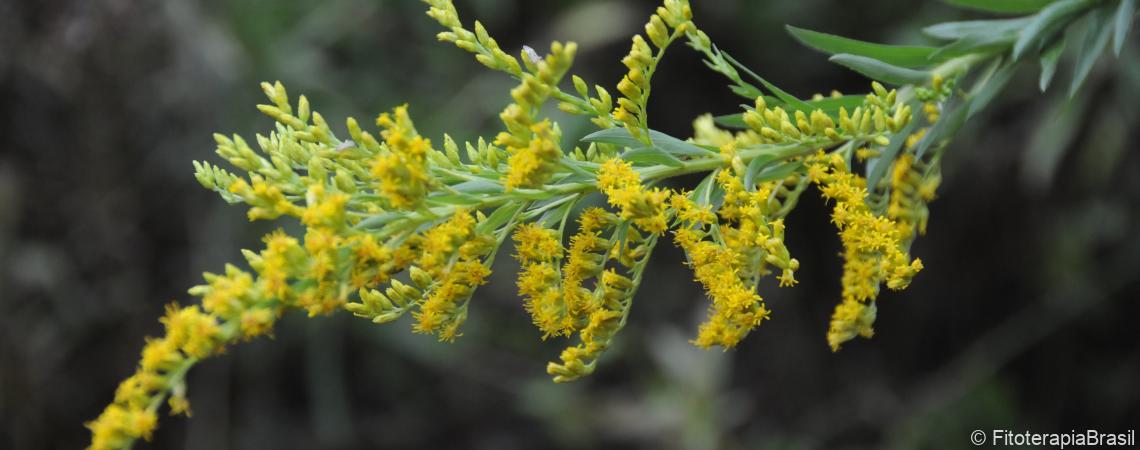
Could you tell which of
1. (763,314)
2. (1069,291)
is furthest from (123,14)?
(1069,291)

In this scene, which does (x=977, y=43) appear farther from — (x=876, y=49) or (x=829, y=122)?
(x=829, y=122)

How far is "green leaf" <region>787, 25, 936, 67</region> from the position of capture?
5.17ft

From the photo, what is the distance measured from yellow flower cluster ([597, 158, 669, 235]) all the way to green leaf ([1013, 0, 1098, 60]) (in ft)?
2.07

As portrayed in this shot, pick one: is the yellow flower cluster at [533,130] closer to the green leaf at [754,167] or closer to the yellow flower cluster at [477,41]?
the yellow flower cluster at [477,41]

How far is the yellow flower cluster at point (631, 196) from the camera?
1385 mm

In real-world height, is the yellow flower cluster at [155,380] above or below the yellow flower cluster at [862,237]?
above

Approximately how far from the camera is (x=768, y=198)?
156cm

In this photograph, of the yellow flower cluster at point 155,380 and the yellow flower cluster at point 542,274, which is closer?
the yellow flower cluster at point 155,380

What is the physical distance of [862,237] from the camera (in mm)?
1519

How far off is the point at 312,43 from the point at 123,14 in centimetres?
80

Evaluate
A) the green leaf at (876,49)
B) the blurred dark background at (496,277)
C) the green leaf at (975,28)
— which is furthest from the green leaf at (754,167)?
the blurred dark background at (496,277)

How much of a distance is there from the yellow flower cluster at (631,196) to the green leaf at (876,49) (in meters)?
0.41

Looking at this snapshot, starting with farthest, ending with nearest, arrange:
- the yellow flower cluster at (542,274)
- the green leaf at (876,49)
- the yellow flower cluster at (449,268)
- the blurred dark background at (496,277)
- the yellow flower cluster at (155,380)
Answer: the blurred dark background at (496,277)
the green leaf at (876,49)
the yellow flower cluster at (542,274)
the yellow flower cluster at (449,268)
the yellow flower cluster at (155,380)

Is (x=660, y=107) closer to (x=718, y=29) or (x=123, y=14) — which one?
(x=718, y=29)
